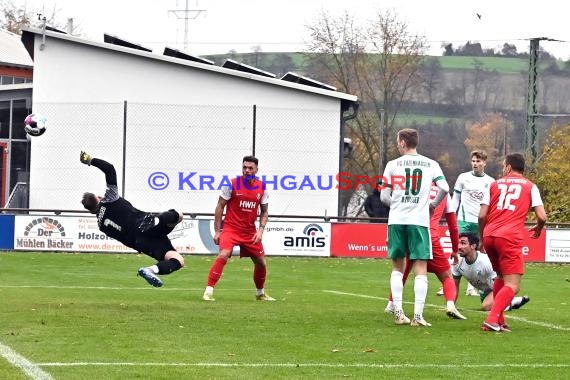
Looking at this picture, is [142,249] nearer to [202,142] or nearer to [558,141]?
[202,142]

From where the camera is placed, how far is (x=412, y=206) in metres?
12.0

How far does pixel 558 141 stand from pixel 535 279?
24114 millimetres

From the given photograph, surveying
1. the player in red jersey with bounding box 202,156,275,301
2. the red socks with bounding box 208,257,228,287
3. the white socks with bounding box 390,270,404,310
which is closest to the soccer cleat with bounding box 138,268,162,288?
the player in red jersey with bounding box 202,156,275,301

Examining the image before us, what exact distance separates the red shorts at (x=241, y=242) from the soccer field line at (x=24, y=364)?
19.6 ft

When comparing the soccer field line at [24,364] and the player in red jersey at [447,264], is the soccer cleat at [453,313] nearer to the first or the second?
the player in red jersey at [447,264]

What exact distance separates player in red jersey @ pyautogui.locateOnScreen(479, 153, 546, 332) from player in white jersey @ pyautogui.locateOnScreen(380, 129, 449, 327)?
592mm

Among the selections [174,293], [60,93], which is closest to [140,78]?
[60,93]

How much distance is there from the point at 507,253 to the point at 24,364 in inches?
206

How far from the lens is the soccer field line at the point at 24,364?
319 inches

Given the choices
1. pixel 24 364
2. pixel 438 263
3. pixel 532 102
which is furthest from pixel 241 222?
pixel 532 102

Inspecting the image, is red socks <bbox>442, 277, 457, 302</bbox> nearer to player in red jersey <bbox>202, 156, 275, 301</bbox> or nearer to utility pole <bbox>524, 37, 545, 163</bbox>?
player in red jersey <bbox>202, 156, 275, 301</bbox>

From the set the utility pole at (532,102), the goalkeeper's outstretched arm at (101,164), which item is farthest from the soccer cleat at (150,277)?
the utility pole at (532,102)

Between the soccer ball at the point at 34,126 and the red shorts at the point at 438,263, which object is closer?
the red shorts at the point at 438,263

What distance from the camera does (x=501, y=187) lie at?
11820mm
